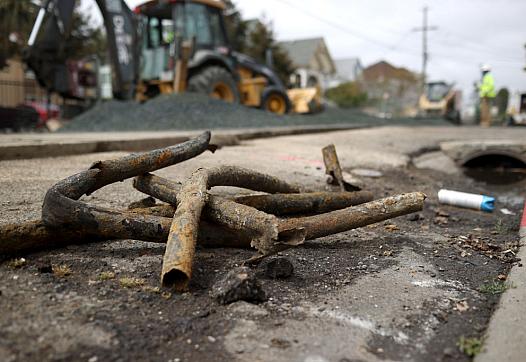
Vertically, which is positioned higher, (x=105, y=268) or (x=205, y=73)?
(x=205, y=73)

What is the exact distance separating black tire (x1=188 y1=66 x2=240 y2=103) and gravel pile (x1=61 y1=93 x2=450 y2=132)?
750 mm

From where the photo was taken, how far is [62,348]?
150cm

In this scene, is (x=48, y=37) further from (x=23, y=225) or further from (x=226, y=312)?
(x=226, y=312)

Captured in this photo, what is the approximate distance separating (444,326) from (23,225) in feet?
6.23

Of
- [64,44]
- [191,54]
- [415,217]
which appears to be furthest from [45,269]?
[64,44]

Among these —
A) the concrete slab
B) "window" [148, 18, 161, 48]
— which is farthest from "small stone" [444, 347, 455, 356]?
"window" [148, 18, 161, 48]

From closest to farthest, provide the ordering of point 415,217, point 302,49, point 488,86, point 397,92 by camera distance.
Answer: point 415,217 < point 488,86 < point 397,92 < point 302,49

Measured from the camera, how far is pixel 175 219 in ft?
6.67

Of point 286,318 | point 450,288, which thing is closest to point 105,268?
point 286,318

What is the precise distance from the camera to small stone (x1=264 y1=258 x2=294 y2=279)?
85.5 inches

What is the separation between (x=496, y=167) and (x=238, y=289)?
281 inches

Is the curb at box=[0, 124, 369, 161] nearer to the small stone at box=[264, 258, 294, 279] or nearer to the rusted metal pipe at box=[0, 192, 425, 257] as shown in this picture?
the rusted metal pipe at box=[0, 192, 425, 257]

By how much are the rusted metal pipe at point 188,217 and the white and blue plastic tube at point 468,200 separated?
235 cm

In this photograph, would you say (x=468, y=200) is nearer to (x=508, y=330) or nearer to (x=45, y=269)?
(x=508, y=330)
